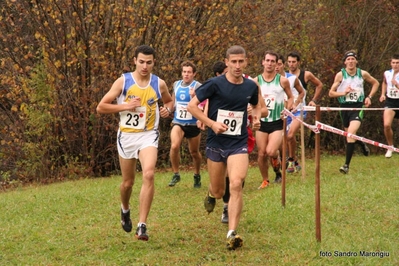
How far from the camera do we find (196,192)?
41.6 ft

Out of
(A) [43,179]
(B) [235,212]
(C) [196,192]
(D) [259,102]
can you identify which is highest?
(D) [259,102]

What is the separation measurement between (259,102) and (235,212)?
59.3 inches

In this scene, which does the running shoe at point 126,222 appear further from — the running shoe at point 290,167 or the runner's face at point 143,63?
the running shoe at point 290,167

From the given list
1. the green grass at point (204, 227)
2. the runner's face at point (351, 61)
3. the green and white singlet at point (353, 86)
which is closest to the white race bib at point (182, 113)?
the green grass at point (204, 227)

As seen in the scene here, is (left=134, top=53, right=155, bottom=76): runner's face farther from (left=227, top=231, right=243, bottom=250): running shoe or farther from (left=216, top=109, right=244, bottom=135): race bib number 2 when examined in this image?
(left=227, top=231, right=243, bottom=250): running shoe

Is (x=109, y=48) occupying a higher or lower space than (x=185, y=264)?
higher

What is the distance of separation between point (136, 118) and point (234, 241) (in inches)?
73.4

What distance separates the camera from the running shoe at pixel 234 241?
7.76m

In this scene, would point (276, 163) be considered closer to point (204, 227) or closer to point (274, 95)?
point (274, 95)

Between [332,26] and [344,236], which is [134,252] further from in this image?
[332,26]

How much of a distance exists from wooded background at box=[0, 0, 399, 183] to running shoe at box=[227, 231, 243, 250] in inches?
381

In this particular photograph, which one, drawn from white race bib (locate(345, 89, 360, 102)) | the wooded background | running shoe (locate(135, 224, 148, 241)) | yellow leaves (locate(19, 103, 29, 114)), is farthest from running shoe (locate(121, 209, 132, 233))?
yellow leaves (locate(19, 103, 29, 114))

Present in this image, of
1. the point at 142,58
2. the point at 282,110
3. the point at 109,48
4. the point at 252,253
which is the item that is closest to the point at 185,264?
the point at 252,253

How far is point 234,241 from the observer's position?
306 inches
